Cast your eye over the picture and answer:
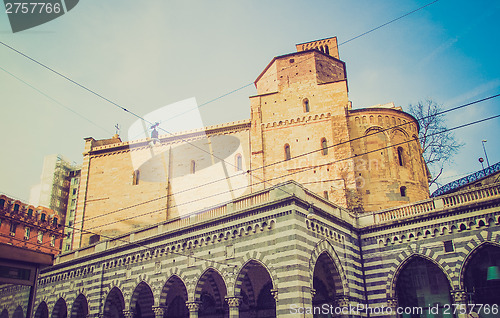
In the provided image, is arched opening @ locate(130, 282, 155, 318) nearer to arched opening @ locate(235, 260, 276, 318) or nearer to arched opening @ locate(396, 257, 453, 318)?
arched opening @ locate(235, 260, 276, 318)

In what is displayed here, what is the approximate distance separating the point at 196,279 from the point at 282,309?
4.94 m

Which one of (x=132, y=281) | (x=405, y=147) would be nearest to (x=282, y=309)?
(x=132, y=281)

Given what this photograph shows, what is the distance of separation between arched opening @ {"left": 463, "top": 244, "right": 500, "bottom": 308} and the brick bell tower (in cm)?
939

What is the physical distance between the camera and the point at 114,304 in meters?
24.6

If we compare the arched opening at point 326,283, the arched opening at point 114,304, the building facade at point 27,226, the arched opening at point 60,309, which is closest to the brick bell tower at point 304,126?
the arched opening at point 326,283

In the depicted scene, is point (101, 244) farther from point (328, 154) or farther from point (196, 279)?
point (328, 154)

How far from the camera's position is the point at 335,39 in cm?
3550

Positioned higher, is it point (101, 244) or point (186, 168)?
point (186, 168)

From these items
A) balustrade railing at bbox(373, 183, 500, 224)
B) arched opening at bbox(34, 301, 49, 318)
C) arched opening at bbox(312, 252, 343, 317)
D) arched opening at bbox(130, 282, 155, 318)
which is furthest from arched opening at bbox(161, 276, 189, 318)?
balustrade railing at bbox(373, 183, 500, 224)

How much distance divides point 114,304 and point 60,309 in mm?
4252

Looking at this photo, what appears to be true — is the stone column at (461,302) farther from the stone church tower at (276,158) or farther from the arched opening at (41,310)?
the arched opening at (41,310)

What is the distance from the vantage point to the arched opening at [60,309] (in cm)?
2557

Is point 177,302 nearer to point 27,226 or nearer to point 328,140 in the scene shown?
point 328,140

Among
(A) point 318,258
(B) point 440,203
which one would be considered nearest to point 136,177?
(A) point 318,258
